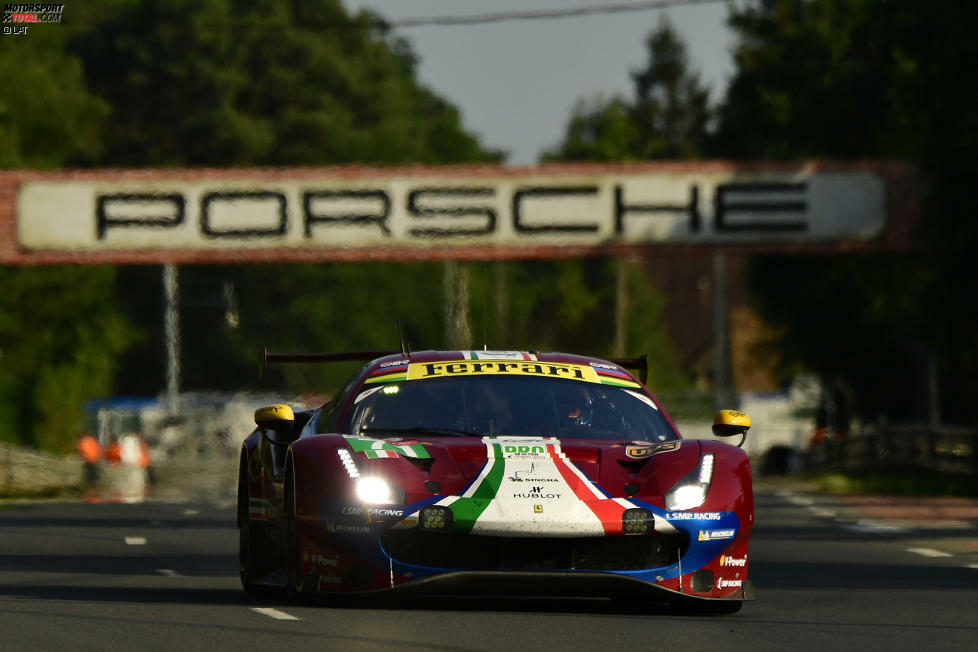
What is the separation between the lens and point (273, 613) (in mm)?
10836

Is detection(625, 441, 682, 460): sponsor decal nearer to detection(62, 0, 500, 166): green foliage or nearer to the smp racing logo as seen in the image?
the smp racing logo

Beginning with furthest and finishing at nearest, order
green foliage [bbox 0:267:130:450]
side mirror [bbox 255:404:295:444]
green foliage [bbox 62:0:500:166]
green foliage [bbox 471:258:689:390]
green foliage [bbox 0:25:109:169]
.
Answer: green foliage [bbox 471:258:689:390]
green foliage [bbox 62:0:500:166]
green foliage [bbox 0:267:130:450]
green foliage [bbox 0:25:109:169]
side mirror [bbox 255:404:295:444]

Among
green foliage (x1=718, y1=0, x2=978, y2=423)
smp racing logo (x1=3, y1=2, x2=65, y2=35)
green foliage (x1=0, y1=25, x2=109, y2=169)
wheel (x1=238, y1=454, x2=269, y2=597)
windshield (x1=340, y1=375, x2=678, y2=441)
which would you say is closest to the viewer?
windshield (x1=340, y1=375, x2=678, y2=441)

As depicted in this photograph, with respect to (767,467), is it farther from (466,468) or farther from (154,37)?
(154,37)

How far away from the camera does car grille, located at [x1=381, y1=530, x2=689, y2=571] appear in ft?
33.7

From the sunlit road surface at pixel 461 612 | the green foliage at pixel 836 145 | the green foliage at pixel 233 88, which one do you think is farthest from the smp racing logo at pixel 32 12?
the green foliage at pixel 233 88

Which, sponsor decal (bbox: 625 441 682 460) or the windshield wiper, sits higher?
the windshield wiper

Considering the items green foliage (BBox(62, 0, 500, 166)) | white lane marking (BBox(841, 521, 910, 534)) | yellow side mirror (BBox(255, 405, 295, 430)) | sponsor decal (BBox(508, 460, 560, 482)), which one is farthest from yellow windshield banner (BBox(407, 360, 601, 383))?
green foliage (BBox(62, 0, 500, 166))

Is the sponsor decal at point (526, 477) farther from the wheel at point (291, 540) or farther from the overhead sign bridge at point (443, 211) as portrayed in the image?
the overhead sign bridge at point (443, 211)

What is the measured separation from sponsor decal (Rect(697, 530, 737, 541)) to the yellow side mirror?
227cm

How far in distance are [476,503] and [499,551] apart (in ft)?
0.81

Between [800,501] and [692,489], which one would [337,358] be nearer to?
[692,489]

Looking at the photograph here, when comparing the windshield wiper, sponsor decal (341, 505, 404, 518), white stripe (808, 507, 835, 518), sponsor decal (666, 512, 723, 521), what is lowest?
white stripe (808, 507, 835, 518)

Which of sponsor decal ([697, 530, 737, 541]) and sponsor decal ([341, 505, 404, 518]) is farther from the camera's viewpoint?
sponsor decal ([697, 530, 737, 541])
